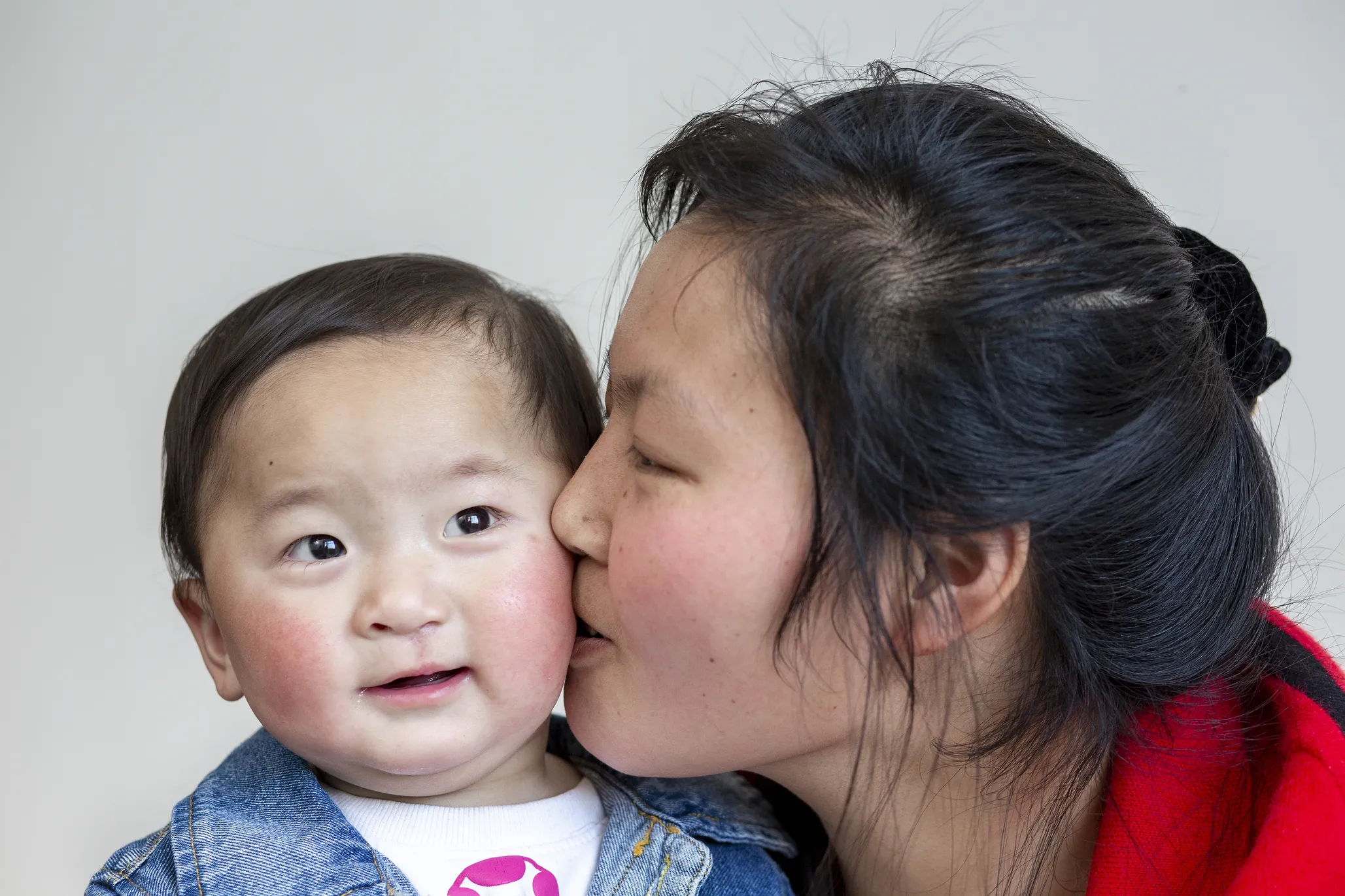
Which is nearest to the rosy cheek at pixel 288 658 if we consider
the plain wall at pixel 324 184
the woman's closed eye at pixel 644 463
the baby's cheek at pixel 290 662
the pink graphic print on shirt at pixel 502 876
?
the baby's cheek at pixel 290 662

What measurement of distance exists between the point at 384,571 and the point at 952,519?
53 cm

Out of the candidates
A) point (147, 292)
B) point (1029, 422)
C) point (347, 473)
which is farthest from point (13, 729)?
point (1029, 422)

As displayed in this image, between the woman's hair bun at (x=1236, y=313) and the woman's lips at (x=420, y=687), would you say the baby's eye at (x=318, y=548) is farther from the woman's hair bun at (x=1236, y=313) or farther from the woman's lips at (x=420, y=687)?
the woman's hair bun at (x=1236, y=313)

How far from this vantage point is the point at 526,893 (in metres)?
1.23

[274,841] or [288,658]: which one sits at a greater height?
[288,658]

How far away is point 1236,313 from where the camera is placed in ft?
4.20

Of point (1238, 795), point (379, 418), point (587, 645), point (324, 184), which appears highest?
point (324, 184)

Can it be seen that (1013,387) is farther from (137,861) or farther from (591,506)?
(137,861)

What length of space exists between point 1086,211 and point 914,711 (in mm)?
502

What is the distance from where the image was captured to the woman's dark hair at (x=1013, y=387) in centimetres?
105

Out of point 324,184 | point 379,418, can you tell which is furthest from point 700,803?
point 324,184

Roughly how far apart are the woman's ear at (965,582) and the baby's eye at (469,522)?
1.43ft

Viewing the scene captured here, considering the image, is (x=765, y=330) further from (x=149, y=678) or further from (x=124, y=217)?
(x=149, y=678)

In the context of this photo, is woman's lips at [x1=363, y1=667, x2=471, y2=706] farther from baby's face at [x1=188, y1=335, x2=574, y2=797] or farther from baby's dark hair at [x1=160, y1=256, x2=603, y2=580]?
baby's dark hair at [x1=160, y1=256, x2=603, y2=580]
